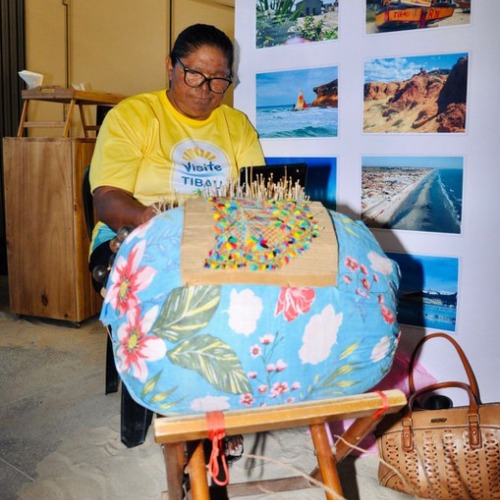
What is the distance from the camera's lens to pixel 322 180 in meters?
2.04

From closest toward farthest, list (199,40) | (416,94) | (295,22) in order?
(199,40)
(416,94)
(295,22)

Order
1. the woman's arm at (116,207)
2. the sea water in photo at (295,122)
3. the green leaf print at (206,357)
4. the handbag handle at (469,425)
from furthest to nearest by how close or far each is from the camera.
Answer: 1. the sea water in photo at (295,122)
2. the handbag handle at (469,425)
3. the woman's arm at (116,207)
4. the green leaf print at (206,357)

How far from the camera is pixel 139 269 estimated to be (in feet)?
3.27

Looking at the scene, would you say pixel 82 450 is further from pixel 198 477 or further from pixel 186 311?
pixel 186 311

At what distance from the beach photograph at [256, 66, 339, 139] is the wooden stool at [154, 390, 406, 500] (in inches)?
45.4

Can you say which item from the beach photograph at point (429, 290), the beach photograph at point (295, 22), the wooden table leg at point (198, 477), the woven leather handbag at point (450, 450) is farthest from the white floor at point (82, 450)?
the beach photograph at point (295, 22)

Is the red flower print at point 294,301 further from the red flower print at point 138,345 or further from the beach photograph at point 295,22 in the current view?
the beach photograph at point 295,22

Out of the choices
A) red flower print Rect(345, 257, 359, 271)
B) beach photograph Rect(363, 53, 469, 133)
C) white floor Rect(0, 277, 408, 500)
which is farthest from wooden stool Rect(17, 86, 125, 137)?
red flower print Rect(345, 257, 359, 271)

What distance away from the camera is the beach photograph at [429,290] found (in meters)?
1.89

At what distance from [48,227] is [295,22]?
76.7 inches

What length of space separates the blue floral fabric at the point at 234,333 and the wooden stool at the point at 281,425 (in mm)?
35

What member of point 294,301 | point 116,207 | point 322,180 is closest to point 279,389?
point 294,301

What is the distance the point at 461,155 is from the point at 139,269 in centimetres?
124

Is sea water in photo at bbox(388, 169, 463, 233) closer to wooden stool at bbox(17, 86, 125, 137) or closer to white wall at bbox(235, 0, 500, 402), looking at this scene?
white wall at bbox(235, 0, 500, 402)
